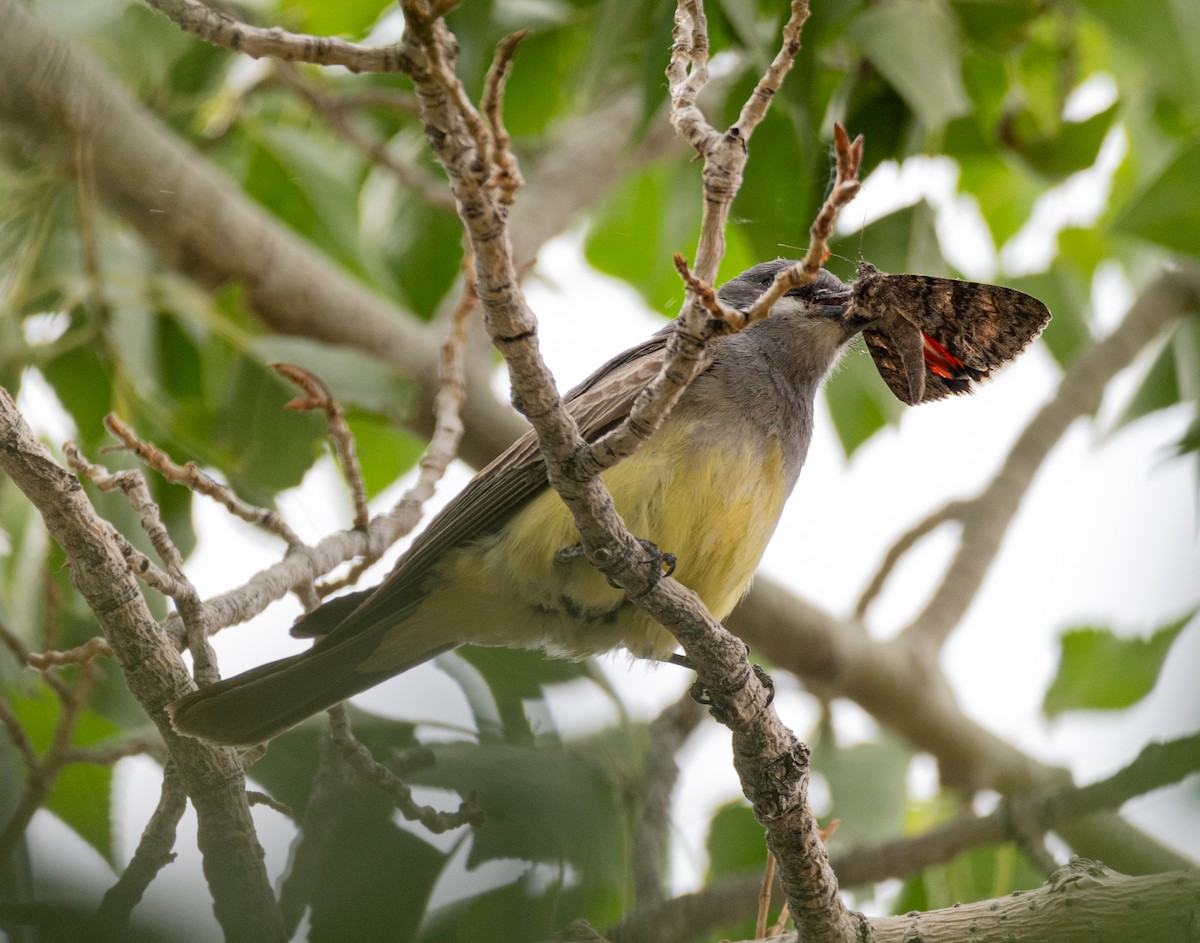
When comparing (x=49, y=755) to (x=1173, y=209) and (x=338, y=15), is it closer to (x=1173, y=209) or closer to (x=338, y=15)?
(x=338, y=15)

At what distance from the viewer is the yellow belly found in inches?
118

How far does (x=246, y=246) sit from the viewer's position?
174 inches

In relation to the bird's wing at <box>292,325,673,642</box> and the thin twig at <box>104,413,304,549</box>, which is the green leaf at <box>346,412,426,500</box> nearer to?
the bird's wing at <box>292,325,673,642</box>

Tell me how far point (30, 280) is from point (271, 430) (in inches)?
33.8

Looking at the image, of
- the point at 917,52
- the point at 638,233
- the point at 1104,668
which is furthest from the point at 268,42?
the point at 638,233

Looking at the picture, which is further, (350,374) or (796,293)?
(350,374)

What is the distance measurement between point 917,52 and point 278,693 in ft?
7.39

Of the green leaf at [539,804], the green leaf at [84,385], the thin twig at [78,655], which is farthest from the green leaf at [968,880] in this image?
the green leaf at [84,385]

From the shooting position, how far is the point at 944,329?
2191 millimetres

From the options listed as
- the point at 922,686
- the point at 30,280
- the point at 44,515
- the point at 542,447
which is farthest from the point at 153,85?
the point at 922,686

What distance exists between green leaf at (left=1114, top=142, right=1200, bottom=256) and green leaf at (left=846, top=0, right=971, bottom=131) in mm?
556

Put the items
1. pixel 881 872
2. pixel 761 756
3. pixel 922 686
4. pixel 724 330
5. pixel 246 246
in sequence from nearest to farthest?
pixel 724 330
pixel 761 756
pixel 881 872
pixel 246 246
pixel 922 686

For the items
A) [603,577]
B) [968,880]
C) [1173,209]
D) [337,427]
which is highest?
[1173,209]

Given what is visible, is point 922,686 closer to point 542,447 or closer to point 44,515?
point 542,447
